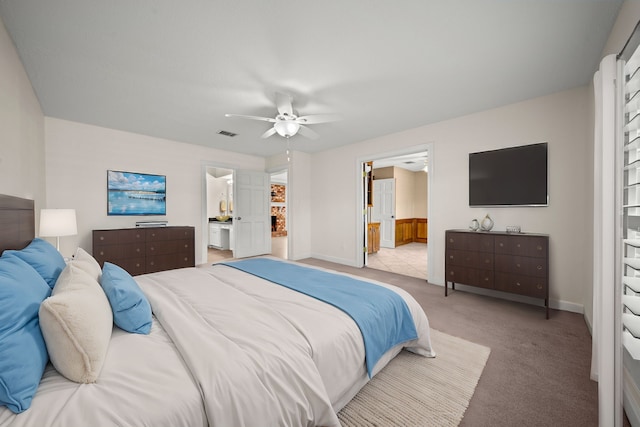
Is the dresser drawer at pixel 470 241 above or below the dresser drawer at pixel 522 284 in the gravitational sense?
above

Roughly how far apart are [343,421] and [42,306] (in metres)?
1.49

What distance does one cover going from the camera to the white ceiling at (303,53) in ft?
5.64

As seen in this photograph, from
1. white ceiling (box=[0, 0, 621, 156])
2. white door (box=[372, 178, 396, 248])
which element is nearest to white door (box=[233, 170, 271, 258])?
white ceiling (box=[0, 0, 621, 156])

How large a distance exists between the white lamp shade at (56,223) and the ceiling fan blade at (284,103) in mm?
2647

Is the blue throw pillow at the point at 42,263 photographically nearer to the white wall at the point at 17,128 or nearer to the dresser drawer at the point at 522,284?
the white wall at the point at 17,128

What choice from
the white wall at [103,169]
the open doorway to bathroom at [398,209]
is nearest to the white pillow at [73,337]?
the white wall at [103,169]

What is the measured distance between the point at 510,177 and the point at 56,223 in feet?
17.5

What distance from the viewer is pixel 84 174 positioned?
398 centimetres

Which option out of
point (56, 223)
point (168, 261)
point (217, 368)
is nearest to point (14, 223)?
point (56, 223)

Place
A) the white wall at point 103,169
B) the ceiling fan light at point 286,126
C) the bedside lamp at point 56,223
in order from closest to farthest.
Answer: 1. the bedside lamp at point 56,223
2. the ceiling fan light at point 286,126
3. the white wall at point 103,169

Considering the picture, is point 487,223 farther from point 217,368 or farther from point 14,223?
point 14,223

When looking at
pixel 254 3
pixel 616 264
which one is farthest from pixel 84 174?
pixel 616 264

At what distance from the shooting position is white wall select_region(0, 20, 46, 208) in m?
1.91

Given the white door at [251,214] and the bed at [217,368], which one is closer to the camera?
the bed at [217,368]
